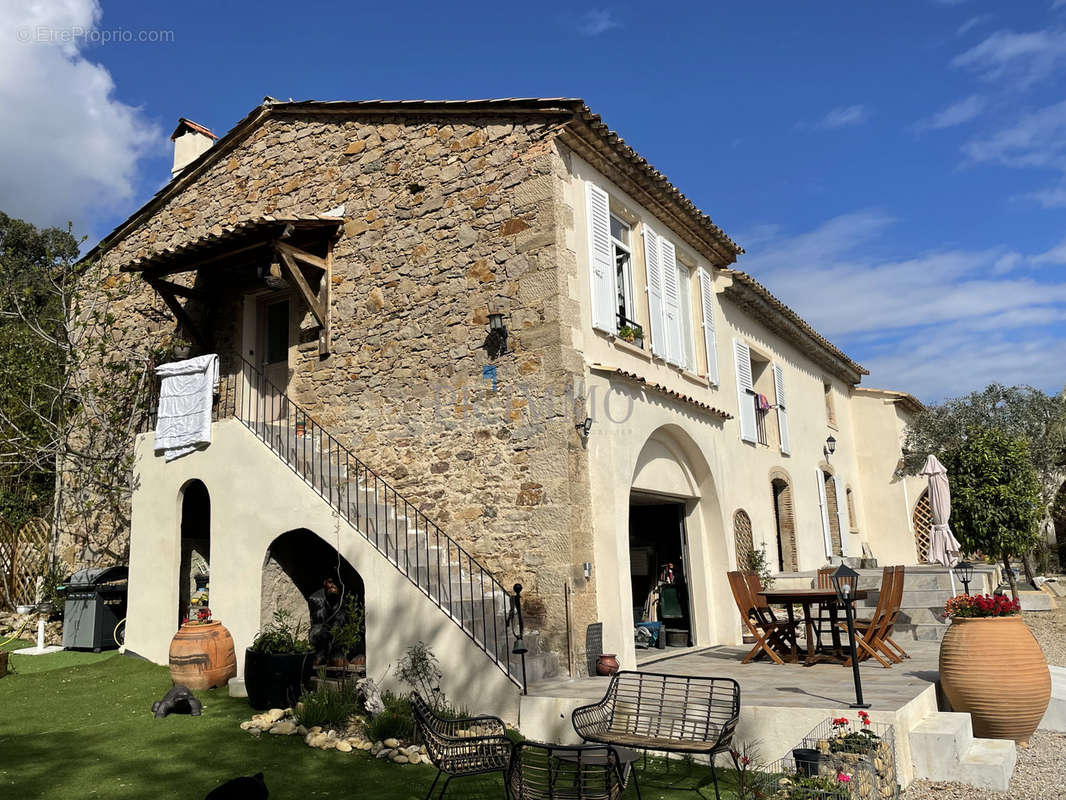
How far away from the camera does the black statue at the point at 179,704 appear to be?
6.84 m

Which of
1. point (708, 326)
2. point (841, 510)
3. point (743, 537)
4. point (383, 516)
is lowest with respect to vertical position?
point (743, 537)

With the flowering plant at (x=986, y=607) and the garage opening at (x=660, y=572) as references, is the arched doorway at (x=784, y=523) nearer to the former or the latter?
the garage opening at (x=660, y=572)

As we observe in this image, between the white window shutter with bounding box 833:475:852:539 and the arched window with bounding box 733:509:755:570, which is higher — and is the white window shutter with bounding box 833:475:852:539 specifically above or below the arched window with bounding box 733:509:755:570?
above

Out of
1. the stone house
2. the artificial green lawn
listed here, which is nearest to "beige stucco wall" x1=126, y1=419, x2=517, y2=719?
the stone house

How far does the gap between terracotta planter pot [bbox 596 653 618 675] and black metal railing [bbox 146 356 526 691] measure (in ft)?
2.78

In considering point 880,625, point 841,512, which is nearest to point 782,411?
point 841,512

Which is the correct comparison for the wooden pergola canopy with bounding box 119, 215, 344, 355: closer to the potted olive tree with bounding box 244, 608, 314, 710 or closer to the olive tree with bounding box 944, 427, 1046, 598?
the potted olive tree with bounding box 244, 608, 314, 710

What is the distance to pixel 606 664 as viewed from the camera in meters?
7.37

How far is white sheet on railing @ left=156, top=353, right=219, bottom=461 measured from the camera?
915cm

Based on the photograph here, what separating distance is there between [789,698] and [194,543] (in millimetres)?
7481

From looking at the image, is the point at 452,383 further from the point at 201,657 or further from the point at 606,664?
the point at 201,657

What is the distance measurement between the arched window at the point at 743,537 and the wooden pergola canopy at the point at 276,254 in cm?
617

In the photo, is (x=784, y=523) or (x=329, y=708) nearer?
(x=329, y=708)

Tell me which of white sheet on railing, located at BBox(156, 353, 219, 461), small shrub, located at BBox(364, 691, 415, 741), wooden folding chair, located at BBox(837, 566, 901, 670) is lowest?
small shrub, located at BBox(364, 691, 415, 741)
